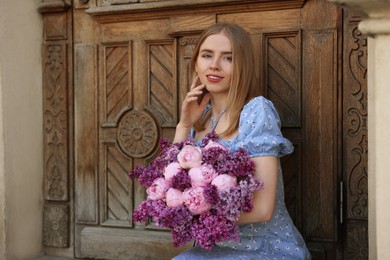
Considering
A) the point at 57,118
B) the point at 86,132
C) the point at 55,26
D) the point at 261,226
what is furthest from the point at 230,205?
the point at 55,26

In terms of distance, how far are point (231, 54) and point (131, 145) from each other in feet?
3.95

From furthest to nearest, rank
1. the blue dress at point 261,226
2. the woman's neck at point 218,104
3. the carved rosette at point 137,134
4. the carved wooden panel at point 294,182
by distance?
the carved rosette at point 137,134, the carved wooden panel at point 294,182, the woman's neck at point 218,104, the blue dress at point 261,226

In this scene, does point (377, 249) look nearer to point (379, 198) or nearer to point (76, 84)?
point (379, 198)

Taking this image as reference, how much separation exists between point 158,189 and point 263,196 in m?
0.45

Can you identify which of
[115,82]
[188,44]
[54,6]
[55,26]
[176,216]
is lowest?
[176,216]

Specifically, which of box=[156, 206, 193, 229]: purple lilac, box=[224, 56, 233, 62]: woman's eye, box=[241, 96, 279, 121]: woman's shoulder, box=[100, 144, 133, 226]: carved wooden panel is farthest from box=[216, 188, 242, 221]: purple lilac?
box=[100, 144, 133, 226]: carved wooden panel

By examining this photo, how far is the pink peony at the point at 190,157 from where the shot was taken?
2.65 metres

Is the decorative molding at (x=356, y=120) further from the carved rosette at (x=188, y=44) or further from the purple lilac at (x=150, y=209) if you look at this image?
the purple lilac at (x=150, y=209)

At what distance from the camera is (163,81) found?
3883 mm

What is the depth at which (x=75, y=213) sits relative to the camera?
4.21 meters

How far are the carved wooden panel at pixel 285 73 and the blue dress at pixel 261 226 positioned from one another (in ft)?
1.94

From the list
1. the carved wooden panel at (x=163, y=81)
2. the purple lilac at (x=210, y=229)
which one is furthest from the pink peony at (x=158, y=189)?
the carved wooden panel at (x=163, y=81)

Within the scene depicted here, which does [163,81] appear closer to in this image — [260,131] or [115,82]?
[115,82]

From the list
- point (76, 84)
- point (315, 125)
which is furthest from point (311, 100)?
point (76, 84)
